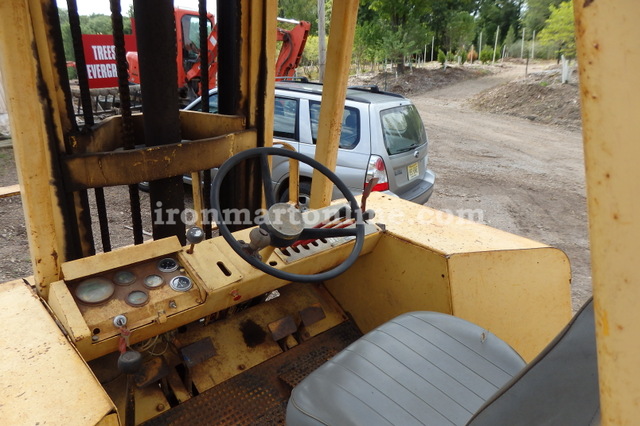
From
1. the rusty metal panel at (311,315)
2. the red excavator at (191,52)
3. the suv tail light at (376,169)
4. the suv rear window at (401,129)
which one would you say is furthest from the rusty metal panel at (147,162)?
the red excavator at (191,52)

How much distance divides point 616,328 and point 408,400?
1.09 metres

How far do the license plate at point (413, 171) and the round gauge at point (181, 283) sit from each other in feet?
11.6

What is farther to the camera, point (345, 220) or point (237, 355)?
point (237, 355)

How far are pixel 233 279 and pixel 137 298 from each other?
14.7 inches

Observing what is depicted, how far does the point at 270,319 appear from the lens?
2654mm

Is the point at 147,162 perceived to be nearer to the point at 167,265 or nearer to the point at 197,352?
the point at 167,265

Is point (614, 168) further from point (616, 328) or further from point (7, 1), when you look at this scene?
point (7, 1)

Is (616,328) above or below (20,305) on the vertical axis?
above

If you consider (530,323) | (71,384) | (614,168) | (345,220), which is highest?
(614,168)

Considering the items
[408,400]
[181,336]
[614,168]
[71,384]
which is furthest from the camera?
[181,336]

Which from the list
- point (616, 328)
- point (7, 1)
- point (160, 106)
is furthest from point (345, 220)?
point (616, 328)

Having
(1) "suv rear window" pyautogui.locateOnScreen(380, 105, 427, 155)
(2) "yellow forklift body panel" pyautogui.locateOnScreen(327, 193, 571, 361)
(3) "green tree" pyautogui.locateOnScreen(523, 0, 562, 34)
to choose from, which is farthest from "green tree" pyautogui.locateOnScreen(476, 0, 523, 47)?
(2) "yellow forklift body panel" pyautogui.locateOnScreen(327, 193, 571, 361)

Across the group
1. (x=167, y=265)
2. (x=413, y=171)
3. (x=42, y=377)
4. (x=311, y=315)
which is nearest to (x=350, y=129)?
(x=413, y=171)

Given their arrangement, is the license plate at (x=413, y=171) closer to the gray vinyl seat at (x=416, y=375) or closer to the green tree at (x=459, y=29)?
the gray vinyl seat at (x=416, y=375)
